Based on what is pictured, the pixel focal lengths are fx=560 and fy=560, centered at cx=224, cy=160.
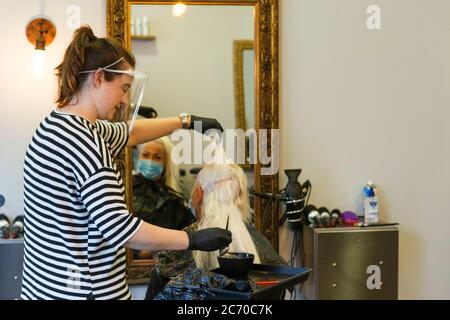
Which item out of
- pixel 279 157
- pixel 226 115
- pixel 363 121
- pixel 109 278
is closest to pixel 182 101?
pixel 226 115

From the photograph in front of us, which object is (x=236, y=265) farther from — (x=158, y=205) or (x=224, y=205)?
(x=158, y=205)

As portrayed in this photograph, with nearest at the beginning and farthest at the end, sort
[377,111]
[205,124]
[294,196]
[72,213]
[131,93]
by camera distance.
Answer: [72,213]
[131,93]
[205,124]
[294,196]
[377,111]

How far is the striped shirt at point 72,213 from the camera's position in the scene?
1.37 m

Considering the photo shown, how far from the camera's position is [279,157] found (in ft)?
8.33

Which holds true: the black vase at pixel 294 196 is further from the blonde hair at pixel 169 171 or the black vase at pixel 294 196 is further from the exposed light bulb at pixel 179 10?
the exposed light bulb at pixel 179 10

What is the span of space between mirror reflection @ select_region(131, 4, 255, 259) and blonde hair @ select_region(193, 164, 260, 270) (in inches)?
14.3

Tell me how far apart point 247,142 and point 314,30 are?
599mm

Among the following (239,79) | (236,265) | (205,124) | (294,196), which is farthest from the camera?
(239,79)

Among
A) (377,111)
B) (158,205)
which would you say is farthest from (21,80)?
(377,111)

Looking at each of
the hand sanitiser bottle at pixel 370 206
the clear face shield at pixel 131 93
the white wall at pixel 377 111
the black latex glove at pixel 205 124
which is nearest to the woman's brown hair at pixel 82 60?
the clear face shield at pixel 131 93

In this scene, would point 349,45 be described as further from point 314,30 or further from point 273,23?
point 273,23

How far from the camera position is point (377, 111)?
2617 millimetres

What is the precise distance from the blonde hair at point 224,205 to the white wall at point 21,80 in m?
0.83

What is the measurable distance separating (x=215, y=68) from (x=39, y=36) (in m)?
0.76
